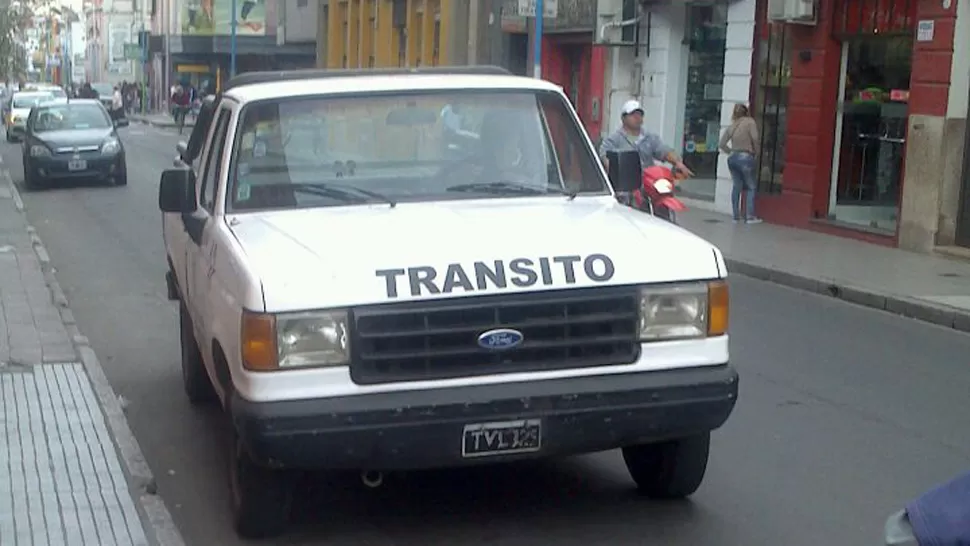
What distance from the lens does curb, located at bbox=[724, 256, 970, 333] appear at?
12.7 m

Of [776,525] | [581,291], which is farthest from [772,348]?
[581,291]

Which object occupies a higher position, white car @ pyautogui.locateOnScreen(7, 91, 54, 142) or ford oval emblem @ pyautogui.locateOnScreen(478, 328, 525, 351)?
ford oval emblem @ pyautogui.locateOnScreen(478, 328, 525, 351)

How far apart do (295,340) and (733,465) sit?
9.22 feet

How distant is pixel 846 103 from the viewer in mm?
19188

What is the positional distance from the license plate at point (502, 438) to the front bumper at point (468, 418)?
21 mm

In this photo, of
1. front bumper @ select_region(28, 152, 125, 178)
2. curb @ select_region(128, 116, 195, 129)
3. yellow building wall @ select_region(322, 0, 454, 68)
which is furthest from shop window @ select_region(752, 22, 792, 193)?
curb @ select_region(128, 116, 195, 129)

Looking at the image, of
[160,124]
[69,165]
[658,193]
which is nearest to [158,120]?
[160,124]

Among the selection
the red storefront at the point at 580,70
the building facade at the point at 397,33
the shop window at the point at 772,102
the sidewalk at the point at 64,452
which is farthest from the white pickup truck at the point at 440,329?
the building facade at the point at 397,33

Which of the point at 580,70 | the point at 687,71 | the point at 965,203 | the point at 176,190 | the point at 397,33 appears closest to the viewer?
the point at 176,190

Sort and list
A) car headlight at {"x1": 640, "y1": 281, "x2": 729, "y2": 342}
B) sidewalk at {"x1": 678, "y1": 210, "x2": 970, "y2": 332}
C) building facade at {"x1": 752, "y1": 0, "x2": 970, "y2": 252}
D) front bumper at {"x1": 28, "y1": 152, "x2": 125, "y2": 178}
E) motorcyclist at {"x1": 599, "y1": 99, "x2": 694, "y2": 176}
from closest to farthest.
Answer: car headlight at {"x1": 640, "y1": 281, "x2": 729, "y2": 342}
sidewalk at {"x1": 678, "y1": 210, "x2": 970, "y2": 332}
motorcyclist at {"x1": 599, "y1": 99, "x2": 694, "y2": 176}
building facade at {"x1": 752, "y1": 0, "x2": 970, "y2": 252}
front bumper at {"x1": 28, "y1": 152, "x2": 125, "y2": 178}

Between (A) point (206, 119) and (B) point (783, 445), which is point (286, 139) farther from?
(B) point (783, 445)

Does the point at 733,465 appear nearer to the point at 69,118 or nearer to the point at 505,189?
the point at 505,189

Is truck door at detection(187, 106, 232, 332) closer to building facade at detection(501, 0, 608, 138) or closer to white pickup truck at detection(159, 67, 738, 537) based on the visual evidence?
white pickup truck at detection(159, 67, 738, 537)

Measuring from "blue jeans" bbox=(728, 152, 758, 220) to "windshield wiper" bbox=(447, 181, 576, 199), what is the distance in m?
13.6
